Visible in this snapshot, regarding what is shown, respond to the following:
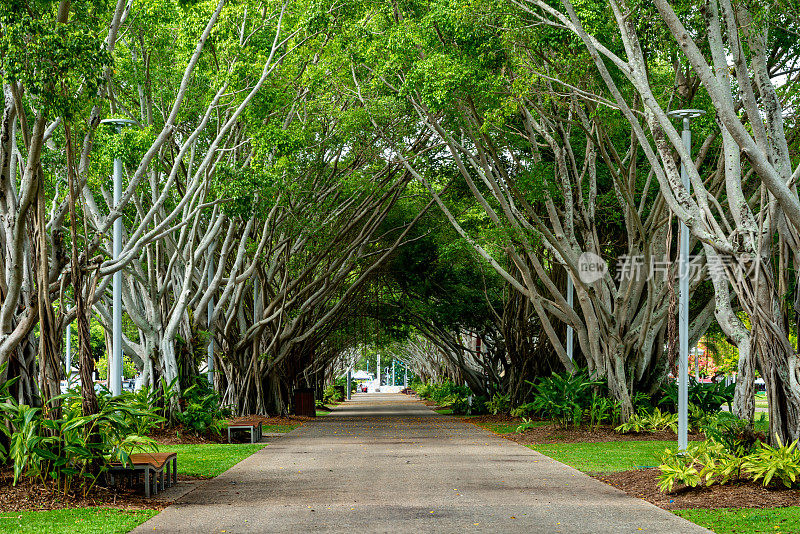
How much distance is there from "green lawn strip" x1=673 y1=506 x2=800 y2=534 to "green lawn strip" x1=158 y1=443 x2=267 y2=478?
709 centimetres

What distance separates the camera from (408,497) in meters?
11.0

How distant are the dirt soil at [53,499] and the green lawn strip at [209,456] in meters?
2.89

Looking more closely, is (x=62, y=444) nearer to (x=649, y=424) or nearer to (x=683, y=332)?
(x=683, y=332)

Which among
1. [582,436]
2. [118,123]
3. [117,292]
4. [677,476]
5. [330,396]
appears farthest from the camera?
[330,396]

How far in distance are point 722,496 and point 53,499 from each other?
741cm

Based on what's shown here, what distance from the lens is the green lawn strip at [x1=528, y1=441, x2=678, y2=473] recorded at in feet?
47.3

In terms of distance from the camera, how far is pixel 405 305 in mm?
37156

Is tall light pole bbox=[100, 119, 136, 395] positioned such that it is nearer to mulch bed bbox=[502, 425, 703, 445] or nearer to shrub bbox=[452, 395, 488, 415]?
mulch bed bbox=[502, 425, 703, 445]

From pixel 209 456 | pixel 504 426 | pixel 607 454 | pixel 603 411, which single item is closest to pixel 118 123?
pixel 209 456

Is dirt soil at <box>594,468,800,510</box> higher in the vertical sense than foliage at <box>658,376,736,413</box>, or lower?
lower

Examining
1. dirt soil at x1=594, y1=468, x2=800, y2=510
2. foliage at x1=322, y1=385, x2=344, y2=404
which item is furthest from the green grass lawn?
foliage at x1=322, y1=385, x2=344, y2=404

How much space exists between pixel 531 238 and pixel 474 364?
2417cm

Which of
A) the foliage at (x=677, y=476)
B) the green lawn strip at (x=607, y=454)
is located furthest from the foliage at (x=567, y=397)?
the foliage at (x=677, y=476)

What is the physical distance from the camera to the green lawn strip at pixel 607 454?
14.4 meters
